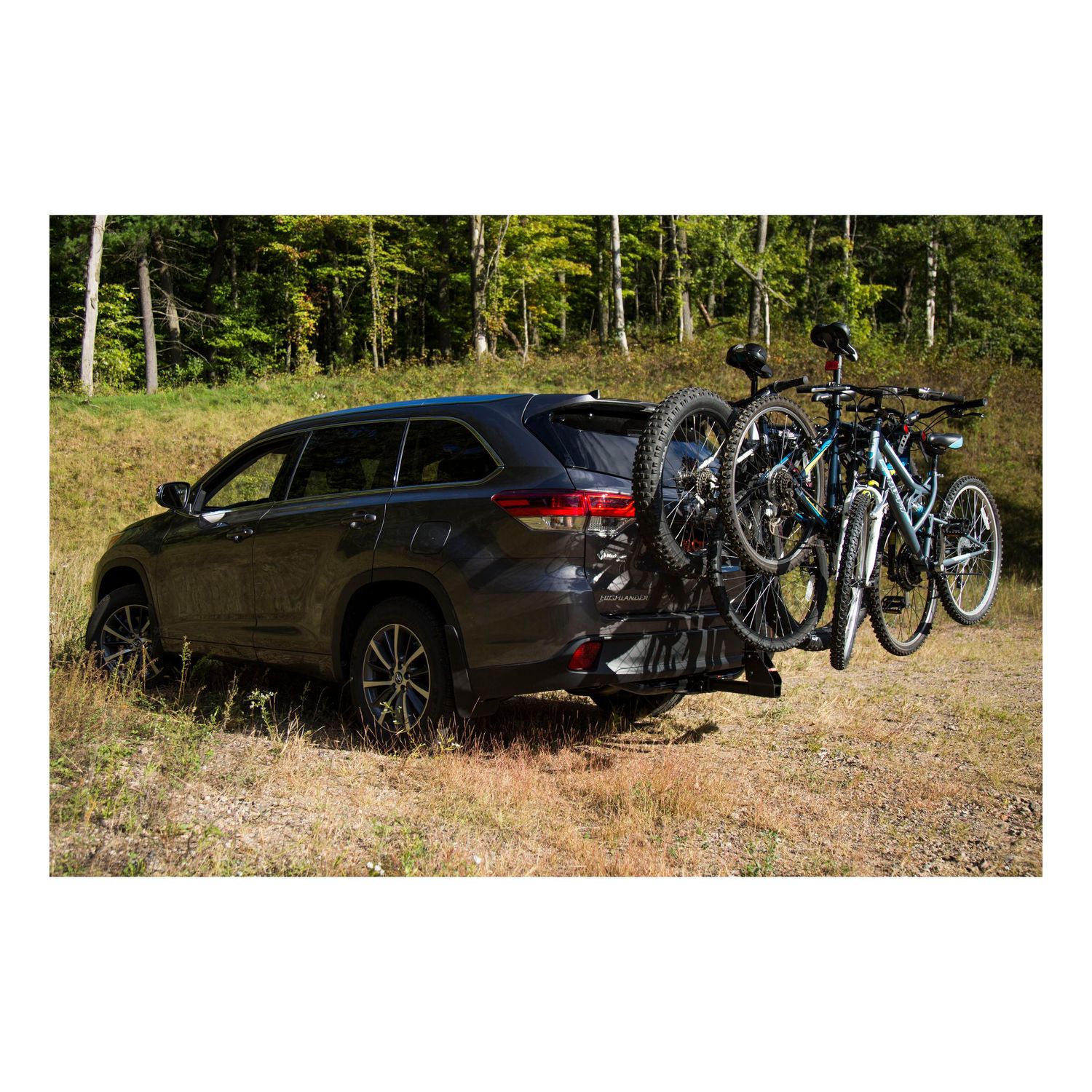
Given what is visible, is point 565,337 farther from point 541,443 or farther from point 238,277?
point 541,443

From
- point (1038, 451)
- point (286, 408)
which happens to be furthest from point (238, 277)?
point (1038, 451)

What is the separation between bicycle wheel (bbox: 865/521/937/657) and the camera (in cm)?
569

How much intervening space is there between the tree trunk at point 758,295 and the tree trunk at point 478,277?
22.0 ft

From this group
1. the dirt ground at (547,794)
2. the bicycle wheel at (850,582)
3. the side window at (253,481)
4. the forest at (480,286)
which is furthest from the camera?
the forest at (480,286)

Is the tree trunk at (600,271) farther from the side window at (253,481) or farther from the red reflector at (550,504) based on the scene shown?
the red reflector at (550,504)

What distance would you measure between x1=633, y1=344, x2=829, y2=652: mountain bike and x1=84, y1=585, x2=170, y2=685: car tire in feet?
13.5

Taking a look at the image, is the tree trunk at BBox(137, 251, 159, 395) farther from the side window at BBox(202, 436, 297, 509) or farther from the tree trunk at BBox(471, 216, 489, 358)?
the side window at BBox(202, 436, 297, 509)

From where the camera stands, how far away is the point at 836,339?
235 inches

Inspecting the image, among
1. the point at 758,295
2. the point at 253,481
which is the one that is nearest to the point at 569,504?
the point at 253,481

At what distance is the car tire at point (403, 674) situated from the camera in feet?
17.8

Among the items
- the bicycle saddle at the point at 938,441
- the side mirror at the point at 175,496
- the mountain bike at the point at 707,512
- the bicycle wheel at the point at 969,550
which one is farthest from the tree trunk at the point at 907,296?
the side mirror at the point at 175,496

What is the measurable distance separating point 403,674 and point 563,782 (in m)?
1.04

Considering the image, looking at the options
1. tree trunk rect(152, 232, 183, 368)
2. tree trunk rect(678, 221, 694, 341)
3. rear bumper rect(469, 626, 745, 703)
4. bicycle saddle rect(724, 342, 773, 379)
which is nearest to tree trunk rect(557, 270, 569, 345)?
tree trunk rect(678, 221, 694, 341)

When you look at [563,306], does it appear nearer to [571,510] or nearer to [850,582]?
[850,582]
